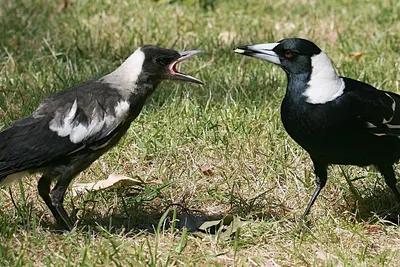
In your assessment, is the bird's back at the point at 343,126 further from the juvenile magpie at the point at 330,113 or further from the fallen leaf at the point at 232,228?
the fallen leaf at the point at 232,228

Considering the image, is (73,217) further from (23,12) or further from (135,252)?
(23,12)

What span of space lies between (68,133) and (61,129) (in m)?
0.04

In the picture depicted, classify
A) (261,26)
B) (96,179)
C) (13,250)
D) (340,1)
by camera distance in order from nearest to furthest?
(13,250) < (96,179) < (261,26) < (340,1)

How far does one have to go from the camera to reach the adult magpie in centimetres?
326

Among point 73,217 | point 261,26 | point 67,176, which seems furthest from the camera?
point 261,26

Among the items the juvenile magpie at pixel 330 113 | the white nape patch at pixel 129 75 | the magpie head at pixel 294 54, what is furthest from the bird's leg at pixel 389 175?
the white nape patch at pixel 129 75

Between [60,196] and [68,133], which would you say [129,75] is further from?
[60,196]

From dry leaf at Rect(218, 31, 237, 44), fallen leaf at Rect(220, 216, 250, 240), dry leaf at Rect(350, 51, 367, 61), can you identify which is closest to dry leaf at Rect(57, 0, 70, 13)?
dry leaf at Rect(218, 31, 237, 44)

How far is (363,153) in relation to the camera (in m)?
3.52

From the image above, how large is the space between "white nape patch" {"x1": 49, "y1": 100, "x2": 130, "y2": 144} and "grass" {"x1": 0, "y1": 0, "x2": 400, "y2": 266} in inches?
15.2

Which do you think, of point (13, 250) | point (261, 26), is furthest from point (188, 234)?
point (261, 26)

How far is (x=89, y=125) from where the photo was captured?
333 centimetres

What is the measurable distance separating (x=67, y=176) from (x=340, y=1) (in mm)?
4361

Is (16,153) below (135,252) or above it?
above
